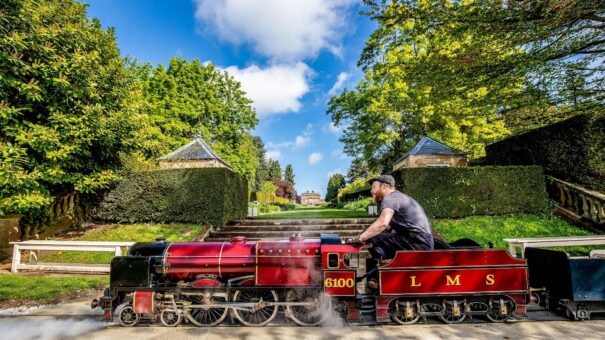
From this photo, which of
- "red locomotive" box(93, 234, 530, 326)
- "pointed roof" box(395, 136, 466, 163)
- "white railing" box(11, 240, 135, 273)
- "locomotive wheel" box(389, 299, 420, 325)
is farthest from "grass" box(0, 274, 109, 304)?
"pointed roof" box(395, 136, 466, 163)

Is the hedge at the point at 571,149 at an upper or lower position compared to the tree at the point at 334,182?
lower

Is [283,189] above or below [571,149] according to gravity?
above

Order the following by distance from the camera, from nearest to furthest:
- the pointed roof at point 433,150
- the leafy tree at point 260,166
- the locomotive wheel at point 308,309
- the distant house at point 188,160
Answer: the locomotive wheel at point 308,309
the pointed roof at point 433,150
the distant house at point 188,160
the leafy tree at point 260,166

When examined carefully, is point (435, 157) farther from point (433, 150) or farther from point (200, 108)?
point (200, 108)

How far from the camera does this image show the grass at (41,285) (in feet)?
19.5

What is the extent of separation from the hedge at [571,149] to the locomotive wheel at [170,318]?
527 inches

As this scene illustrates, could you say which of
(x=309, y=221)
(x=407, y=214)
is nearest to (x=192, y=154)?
(x=309, y=221)

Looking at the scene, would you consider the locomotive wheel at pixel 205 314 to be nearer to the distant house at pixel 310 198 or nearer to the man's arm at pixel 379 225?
the man's arm at pixel 379 225

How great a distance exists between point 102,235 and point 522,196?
1607 cm

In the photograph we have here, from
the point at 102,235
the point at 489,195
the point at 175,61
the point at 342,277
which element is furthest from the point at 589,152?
the point at 175,61

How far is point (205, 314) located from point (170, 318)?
0.51m

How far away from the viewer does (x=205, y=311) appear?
4.35 m

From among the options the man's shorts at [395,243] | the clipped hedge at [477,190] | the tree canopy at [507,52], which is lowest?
the man's shorts at [395,243]

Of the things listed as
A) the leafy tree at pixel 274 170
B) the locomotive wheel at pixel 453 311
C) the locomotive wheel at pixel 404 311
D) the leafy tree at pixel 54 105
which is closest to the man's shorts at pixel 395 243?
the locomotive wheel at pixel 404 311
